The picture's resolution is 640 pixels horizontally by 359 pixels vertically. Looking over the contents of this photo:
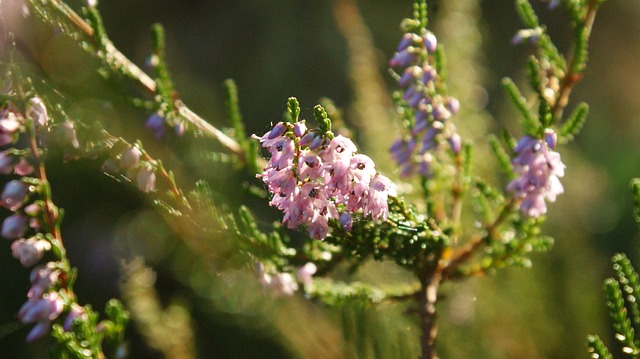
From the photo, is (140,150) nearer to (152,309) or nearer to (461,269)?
(461,269)

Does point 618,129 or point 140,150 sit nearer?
point 140,150

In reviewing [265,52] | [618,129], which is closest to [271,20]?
[265,52]

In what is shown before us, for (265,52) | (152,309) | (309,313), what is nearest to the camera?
(152,309)

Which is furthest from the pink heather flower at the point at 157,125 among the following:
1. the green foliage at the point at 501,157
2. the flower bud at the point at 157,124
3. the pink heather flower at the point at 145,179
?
the green foliage at the point at 501,157

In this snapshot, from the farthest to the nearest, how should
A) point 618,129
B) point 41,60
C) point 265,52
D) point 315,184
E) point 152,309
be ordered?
point 265,52 < point 618,129 < point 152,309 < point 41,60 < point 315,184

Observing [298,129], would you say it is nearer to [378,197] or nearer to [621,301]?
[378,197]

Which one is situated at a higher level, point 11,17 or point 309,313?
point 11,17

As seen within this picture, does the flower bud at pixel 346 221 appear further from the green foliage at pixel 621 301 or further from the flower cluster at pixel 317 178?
the green foliage at pixel 621 301

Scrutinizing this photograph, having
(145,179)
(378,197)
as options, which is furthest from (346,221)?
(145,179)
